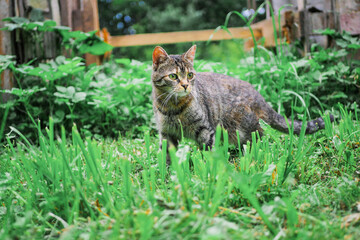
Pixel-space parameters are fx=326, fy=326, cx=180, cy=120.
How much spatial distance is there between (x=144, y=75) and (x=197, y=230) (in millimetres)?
3263

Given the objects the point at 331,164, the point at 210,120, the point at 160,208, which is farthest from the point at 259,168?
the point at 210,120

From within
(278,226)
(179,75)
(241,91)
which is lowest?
(278,226)

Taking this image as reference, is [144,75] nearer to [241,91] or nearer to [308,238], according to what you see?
[241,91]

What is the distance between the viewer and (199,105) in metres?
2.65

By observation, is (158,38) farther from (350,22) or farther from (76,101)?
(350,22)

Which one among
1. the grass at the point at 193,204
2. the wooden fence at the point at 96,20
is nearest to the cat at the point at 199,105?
the grass at the point at 193,204

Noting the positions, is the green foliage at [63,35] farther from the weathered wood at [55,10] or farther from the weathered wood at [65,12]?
the weathered wood at [65,12]

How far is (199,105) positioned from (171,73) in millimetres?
348

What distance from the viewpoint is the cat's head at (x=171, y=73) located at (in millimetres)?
2600

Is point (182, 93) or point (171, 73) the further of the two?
point (171, 73)

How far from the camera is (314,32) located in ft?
12.9

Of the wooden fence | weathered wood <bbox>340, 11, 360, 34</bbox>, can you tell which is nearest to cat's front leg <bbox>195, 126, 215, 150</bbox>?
the wooden fence

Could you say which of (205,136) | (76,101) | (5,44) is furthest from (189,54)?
(5,44)

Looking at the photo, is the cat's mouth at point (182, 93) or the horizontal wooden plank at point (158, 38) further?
the horizontal wooden plank at point (158, 38)
